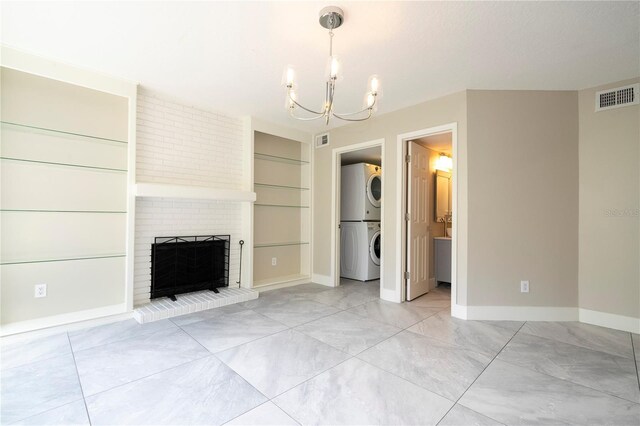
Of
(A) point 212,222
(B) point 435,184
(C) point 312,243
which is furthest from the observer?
(C) point 312,243

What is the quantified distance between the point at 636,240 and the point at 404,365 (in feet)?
8.31

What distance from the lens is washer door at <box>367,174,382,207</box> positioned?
15.3ft

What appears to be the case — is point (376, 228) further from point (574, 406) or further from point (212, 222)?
point (574, 406)

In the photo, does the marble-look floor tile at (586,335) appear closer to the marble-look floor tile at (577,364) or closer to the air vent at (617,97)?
the marble-look floor tile at (577,364)

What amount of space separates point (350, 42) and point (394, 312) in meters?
2.66

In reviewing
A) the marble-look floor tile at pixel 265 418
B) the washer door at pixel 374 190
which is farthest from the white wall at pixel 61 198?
the washer door at pixel 374 190

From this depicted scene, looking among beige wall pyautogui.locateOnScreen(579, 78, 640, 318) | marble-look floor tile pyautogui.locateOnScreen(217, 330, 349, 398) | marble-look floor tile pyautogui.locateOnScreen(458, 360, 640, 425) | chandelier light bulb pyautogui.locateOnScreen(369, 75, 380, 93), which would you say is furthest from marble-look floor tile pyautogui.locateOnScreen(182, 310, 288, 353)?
beige wall pyautogui.locateOnScreen(579, 78, 640, 318)

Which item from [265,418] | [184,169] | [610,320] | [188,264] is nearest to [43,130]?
[184,169]

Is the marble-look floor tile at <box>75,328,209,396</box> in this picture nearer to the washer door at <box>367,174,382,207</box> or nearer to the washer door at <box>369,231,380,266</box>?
the washer door at <box>369,231,380,266</box>

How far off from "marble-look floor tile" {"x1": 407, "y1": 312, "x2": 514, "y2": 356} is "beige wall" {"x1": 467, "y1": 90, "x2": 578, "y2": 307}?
33 cm

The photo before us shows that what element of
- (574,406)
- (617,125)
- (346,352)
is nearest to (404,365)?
(346,352)

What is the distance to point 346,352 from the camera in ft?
7.14

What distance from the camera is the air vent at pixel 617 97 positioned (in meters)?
2.60

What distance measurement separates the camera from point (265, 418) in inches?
57.4
